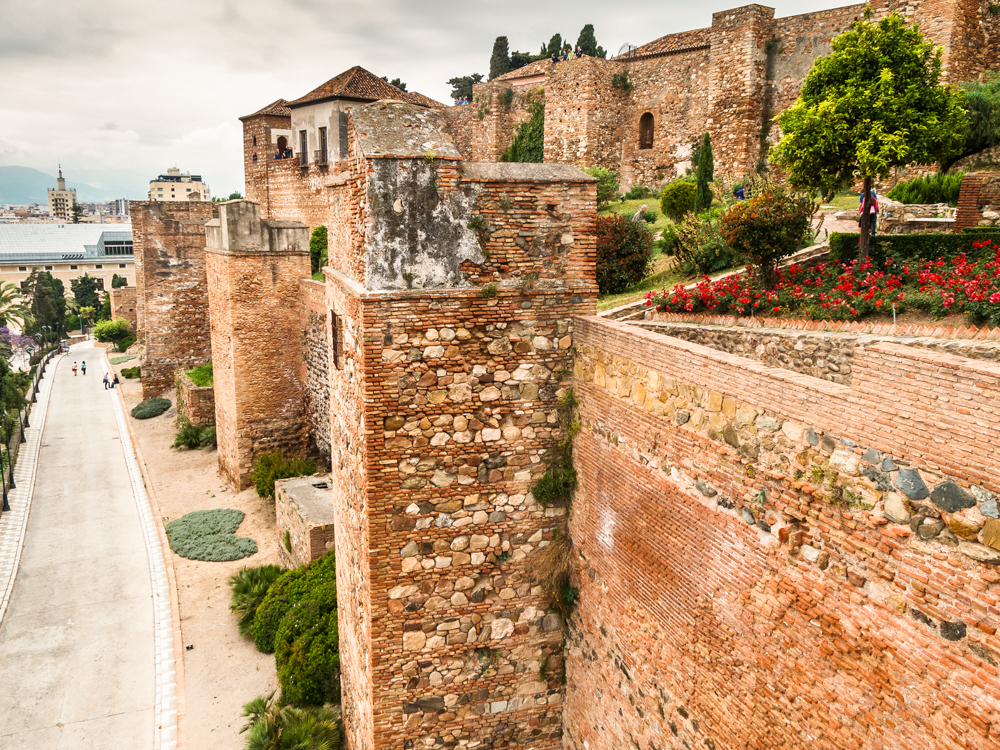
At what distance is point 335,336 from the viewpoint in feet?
22.2

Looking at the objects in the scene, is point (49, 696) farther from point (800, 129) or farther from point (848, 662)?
point (800, 129)

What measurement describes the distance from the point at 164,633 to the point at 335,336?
24.9 feet

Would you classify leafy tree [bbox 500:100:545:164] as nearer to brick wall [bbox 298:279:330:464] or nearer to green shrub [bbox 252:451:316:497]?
brick wall [bbox 298:279:330:464]

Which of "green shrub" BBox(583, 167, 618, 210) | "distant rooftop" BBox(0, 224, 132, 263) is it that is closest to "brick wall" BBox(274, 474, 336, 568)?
"green shrub" BBox(583, 167, 618, 210)

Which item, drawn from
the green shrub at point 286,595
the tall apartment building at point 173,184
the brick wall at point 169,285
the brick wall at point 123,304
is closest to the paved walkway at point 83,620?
the green shrub at point 286,595

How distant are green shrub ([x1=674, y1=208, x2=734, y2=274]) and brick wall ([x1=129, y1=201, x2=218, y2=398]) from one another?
18814 mm

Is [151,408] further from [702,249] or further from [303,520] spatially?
[702,249]

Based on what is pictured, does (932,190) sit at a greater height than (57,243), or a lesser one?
lesser

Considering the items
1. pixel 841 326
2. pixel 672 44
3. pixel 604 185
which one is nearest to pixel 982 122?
pixel 841 326

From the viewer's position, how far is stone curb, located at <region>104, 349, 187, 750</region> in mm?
9328

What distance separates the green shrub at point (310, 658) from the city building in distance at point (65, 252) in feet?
246

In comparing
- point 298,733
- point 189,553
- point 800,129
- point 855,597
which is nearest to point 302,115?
point 189,553

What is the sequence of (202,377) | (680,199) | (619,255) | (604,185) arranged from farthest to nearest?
A: 1. (604,185)
2. (202,377)
3. (680,199)
4. (619,255)

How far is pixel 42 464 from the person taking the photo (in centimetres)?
2044
